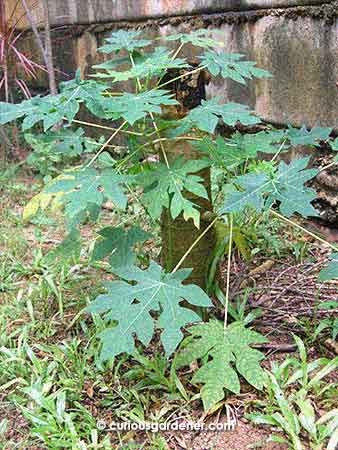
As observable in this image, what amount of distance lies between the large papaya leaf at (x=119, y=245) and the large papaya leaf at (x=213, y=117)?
321mm

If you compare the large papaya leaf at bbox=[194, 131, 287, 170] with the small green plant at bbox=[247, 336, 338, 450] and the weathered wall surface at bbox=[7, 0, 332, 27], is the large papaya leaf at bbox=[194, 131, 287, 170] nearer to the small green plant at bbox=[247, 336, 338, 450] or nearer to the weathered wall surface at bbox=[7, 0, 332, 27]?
the small green plant at bbox=[247, 336, 338, 450]

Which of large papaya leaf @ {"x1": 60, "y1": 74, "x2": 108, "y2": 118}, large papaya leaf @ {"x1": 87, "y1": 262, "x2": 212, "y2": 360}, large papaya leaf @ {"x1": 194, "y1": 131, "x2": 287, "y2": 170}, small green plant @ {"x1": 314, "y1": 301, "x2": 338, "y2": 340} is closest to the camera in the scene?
large papaya leaf @ {"x1": 87, "y1": 262, "x2": 212, "y2": 360}

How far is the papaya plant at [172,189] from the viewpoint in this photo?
140cm

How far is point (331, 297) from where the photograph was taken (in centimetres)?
204

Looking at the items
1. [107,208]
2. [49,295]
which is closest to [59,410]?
[49,295]

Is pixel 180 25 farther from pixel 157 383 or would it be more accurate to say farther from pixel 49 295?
pixel 157 383

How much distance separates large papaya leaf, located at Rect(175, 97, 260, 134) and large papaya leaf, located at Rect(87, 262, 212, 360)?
382mm

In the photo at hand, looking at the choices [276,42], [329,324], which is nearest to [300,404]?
[329,324]

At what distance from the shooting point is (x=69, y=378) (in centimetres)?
175

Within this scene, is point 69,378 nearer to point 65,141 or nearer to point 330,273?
point 65,141

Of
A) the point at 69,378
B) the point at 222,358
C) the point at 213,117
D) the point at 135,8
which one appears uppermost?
the point at 135,8

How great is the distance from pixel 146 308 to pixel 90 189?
1.06 feet

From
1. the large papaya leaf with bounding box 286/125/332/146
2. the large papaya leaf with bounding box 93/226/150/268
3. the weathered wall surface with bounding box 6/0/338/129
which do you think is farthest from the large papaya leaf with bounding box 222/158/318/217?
the weathered wall surface with bounding box 6/0/338/129

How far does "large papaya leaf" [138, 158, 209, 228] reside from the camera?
5.10 ft
